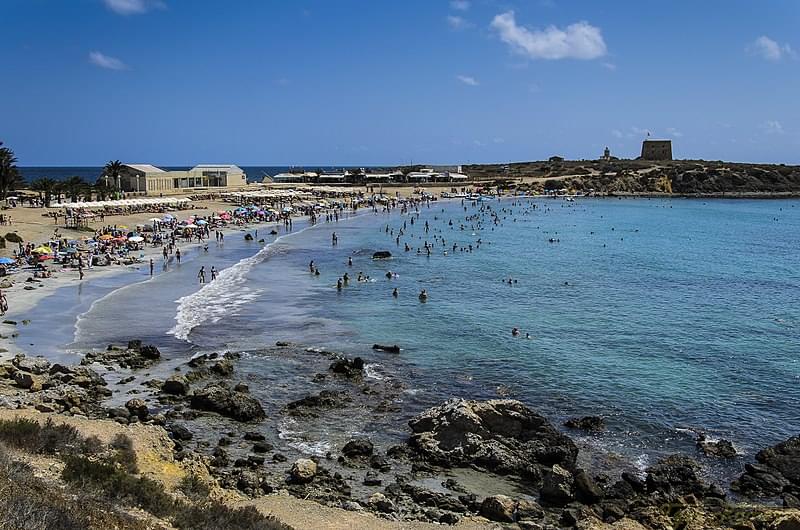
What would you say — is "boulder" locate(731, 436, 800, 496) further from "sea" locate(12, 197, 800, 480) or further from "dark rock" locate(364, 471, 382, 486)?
"dark rock" locate(364, 471, 382, 486)

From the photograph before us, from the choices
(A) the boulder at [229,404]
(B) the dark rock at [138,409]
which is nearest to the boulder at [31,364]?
(B) the dark rock at [138,409]

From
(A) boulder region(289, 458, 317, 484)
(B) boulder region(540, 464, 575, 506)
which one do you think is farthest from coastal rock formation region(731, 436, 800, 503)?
(A) boulder region(289, 458, 317, 484)

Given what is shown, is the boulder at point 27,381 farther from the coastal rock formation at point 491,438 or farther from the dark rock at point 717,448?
the dark rock at point 717,448

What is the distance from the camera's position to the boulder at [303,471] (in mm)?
15430

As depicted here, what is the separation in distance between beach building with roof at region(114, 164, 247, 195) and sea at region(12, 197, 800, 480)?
29092mm

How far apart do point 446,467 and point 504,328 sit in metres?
14.7

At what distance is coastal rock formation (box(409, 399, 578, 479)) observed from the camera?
17.3 meters

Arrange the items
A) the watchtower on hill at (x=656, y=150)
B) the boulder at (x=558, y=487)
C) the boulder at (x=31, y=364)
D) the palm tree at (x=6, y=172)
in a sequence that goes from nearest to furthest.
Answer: the boulder at (x=558, y=487) < the boulder at (x=31, y=364) < the palm tree at (x=6, y=172) < the watchtower on hill at (x=656, y=150)

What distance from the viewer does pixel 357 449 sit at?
1738 cm

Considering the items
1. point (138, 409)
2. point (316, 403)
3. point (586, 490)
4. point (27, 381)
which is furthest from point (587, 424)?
point (27, 381)

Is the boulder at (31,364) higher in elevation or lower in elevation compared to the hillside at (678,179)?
lower

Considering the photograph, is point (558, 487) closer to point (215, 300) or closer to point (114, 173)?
point (215, 300)

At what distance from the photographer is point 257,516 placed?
38.5ft

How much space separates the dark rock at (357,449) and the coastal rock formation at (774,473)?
8.65 meters
